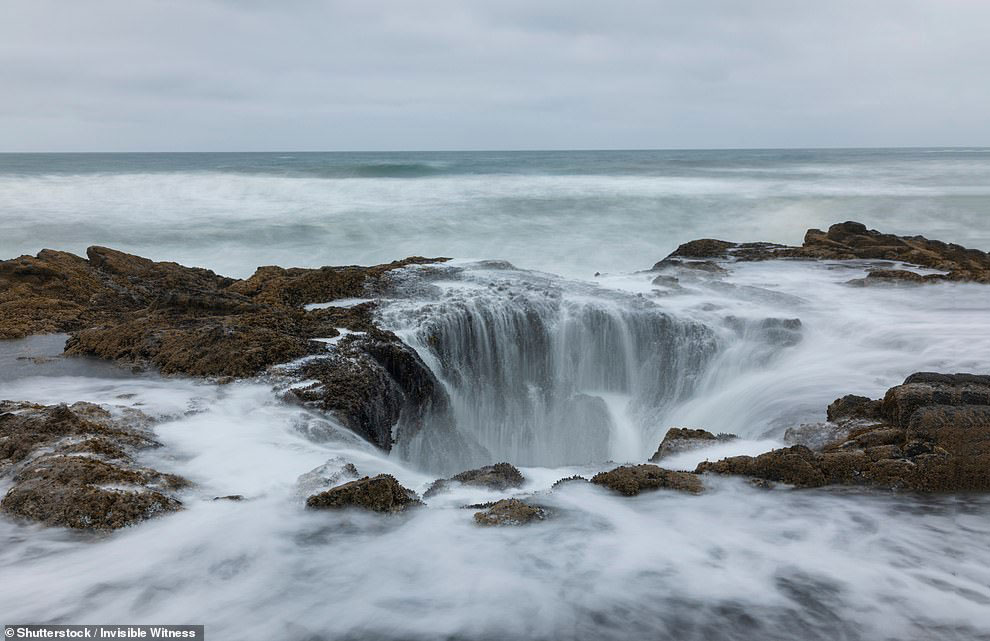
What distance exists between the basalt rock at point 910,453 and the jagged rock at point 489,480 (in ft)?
4.02

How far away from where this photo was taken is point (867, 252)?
11406 millimetres

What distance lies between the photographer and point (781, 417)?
5.70 metres

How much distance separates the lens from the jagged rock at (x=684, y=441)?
4.86 metres

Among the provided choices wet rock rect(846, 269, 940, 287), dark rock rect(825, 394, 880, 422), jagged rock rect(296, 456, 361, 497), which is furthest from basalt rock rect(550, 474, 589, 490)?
wet rock rect(846, 269, 940, 287)

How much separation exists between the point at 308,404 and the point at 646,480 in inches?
107

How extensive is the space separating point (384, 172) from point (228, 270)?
29.2 meters

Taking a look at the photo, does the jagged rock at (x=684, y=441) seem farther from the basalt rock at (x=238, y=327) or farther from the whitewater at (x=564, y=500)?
the basalt rock at (x=238, y=327)

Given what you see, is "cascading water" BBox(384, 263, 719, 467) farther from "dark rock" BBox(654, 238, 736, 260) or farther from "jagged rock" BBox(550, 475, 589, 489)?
"dark rock" BBox(654, 238, 736, 260)

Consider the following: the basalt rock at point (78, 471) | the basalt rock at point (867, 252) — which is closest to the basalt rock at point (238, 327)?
the basalt rock at point (78, 471)

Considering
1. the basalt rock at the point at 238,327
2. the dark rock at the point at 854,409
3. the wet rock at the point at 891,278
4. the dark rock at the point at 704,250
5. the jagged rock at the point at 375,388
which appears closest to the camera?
the dark rock at the point at 854,409

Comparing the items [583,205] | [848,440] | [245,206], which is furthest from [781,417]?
[245,206]

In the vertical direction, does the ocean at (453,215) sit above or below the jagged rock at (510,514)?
above

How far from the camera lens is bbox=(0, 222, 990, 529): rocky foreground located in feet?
12.1

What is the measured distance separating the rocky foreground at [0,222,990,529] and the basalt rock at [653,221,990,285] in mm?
176
